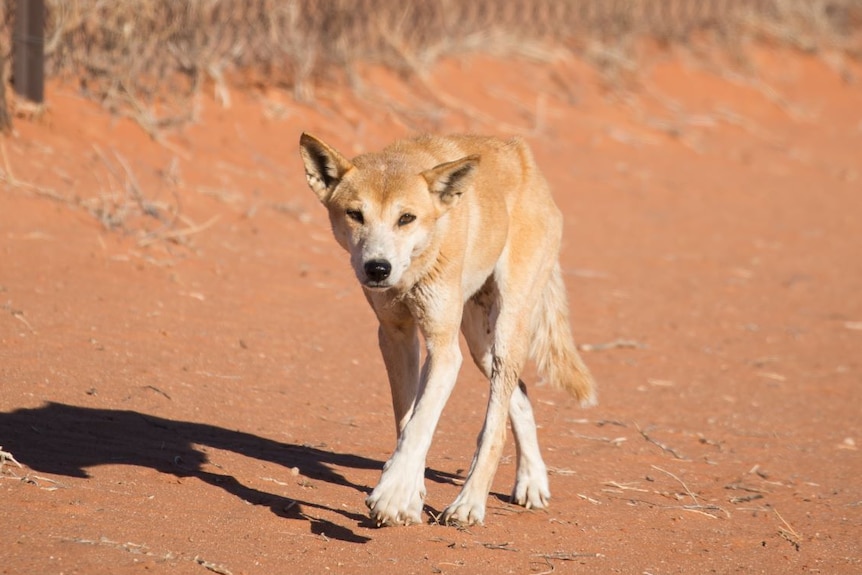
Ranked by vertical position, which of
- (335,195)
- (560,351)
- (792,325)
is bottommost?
(792,325)

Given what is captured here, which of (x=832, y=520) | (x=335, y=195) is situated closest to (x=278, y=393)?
(x=335, y=195)

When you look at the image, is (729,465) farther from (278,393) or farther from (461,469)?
(278,393)

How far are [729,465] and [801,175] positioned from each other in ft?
33.2

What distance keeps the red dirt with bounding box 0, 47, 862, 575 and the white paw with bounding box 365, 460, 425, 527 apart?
12 centimetres

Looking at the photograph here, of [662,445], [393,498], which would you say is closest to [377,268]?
[393,498]

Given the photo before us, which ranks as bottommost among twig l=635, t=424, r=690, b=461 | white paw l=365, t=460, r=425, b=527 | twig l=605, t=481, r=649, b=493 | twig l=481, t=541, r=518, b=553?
twig l=635, t=424, r=690, b=461

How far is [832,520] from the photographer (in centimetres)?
548

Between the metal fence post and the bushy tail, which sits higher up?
the metal fence post

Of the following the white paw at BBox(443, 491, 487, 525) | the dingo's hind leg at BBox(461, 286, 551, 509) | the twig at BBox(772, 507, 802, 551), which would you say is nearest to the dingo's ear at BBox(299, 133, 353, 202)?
the dingo's hind leg at BBox(461, 286, 551, 509)

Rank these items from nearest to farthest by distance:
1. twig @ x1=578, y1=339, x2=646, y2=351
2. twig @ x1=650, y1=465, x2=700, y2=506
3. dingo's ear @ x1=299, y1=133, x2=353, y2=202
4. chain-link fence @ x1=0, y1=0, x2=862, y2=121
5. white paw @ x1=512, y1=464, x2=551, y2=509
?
dingo's ear @ x1=299, y1=133, x2=353, y2=202
white paw @ x1=512, y1=464, x2=551, y2=509
twig @ x1=650, y1=465, x2=700, y2=506
twig @ x1=578, y1=339, x2=646, y2=351
chain-link fence @ x1=0, y1=0, x2=862, y2=121

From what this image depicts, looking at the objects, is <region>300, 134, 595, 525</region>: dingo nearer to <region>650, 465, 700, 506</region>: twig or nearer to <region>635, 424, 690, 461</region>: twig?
<region>650, 465, 700, 506</region>: twig

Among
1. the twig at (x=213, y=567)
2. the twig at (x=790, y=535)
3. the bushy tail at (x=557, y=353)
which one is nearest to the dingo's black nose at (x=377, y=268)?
the twig at (x=213, y=567)

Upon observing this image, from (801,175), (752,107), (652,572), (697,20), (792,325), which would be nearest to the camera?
(652,572)

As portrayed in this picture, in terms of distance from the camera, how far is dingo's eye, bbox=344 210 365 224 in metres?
4.80
